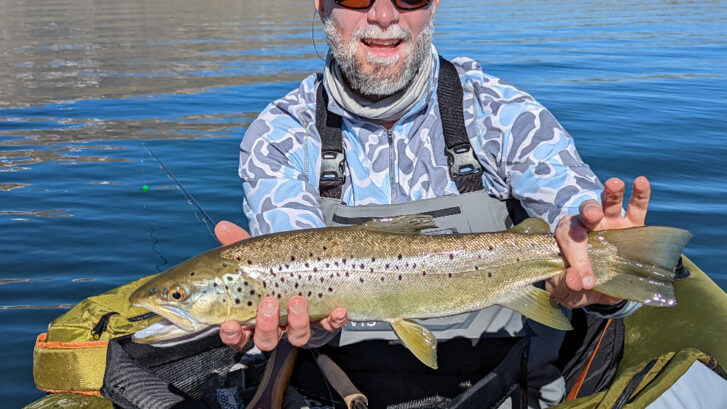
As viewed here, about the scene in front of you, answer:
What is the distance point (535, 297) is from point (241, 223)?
588 centimetres

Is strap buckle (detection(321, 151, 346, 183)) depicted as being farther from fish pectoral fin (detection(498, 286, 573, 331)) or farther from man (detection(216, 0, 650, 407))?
fish pectoral fin (detection(498, 286, 573, 331))

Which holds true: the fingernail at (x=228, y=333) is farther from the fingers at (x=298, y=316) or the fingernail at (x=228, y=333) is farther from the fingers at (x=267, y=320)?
the fingers at (x=298, y=316)

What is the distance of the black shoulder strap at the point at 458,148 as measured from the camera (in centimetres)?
400

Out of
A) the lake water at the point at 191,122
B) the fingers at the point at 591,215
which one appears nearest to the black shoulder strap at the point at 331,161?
the fingers at the point at 591,215

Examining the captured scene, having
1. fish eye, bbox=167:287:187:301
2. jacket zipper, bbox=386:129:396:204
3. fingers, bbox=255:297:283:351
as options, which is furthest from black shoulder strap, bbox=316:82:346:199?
fish eye, bbox=167:287:187:301

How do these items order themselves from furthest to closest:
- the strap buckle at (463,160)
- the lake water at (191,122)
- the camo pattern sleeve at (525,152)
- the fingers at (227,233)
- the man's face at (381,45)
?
the lake water at (191,122) → the man's face at (381,45) → the strap buckle at (463,160) → the camo pattern sleeve at (525,152) → the fingers at (227,233)

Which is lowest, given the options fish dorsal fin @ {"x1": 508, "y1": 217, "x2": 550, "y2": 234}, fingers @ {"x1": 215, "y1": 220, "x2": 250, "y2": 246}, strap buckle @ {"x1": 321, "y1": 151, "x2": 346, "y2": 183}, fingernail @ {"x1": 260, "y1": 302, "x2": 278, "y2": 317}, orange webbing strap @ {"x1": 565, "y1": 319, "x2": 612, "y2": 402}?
orange webbing strap @ {"x1": 565, "y1": 319, "x2": 612, "y2": 402}

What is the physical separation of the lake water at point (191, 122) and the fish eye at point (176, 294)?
329 cm

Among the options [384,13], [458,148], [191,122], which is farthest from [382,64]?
[191,122]

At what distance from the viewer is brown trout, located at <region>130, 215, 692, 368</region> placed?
9.98 feet

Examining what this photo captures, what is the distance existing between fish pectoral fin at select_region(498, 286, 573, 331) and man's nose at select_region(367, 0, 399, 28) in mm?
1790

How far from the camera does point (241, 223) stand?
8.64 meters

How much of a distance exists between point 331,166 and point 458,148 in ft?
2.42

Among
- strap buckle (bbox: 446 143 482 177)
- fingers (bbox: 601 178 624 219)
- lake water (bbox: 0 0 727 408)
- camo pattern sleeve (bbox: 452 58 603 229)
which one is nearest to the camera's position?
fingers (bbox: 601 178 624 219)
